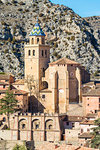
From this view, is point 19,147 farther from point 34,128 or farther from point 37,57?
point 37,57

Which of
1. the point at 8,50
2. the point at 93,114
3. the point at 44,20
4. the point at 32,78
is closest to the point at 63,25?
the point at 44,20

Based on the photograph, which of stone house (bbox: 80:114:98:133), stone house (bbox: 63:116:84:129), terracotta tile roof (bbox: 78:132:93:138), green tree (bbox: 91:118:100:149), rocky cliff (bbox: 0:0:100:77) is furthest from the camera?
rocky cliff (bbox: 0:0:100:77)

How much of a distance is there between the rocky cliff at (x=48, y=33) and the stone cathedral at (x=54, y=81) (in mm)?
25134

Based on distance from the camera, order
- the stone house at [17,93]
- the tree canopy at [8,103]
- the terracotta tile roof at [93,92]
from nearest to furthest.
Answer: the terracotta tile roof at [93,92]
the tree canopy at [8,103]
the stone house at [17,93]

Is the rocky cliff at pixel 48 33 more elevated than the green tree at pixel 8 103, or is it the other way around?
the rocky cliff at pixel 48 33

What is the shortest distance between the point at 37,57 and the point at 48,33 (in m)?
40.0

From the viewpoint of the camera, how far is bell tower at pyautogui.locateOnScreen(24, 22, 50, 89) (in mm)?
98938

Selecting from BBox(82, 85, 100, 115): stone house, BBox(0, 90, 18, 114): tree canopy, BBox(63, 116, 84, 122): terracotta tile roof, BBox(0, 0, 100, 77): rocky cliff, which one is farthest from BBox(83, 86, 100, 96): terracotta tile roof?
BBox(0, 0, 100, 77): rocky cliff

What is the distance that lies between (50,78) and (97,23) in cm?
6586

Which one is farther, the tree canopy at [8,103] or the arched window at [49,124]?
the tree canopy at [8,103]

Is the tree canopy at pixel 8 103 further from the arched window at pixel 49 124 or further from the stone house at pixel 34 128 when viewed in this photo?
the arched window at pixel 49 124

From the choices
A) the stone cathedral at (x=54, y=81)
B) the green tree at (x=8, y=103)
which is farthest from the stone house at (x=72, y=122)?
the green tree at (x=8, y=103)

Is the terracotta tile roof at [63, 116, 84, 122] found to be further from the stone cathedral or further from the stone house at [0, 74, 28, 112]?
the stone house at [0, 74, 28, 112]

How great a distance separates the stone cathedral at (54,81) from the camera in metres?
95.9
